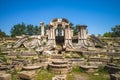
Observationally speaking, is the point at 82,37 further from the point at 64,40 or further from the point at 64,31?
the point at 64,31

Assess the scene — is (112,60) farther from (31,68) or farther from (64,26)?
(64,26)

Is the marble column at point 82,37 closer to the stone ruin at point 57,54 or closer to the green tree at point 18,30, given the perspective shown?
the stone ruin at point 57,54

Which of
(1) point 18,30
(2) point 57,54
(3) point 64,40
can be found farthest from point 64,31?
(1) point 18,30

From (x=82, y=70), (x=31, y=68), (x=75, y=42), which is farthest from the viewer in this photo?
(x=75, y=42)

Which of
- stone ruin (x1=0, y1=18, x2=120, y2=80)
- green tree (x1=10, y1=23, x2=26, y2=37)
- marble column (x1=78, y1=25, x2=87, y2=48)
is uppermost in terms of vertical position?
green tree (x1=10, y1=23, x2=26, y2=37)

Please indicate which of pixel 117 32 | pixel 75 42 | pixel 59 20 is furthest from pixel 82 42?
pixel 117 32

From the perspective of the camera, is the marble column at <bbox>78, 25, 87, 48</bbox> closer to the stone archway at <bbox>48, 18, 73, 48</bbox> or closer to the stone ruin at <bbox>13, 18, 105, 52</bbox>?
the stone ruin at <bbox>13, 18, 105, 52</bbox>

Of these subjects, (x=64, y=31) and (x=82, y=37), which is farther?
(x=64, y=31)

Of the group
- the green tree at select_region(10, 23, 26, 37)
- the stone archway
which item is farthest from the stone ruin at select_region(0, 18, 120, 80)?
the green tree at select_region(10, 23, 26, 37)

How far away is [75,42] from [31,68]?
8.75m

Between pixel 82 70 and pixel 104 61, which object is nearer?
pixel 82 70

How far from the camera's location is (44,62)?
28.8 feet

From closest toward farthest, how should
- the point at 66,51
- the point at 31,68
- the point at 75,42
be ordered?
the point at 31,68 → the point at 66,51 → the point at 75,42

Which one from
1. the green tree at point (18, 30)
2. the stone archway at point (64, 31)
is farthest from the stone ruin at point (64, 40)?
the green tree at point (18, 30)
